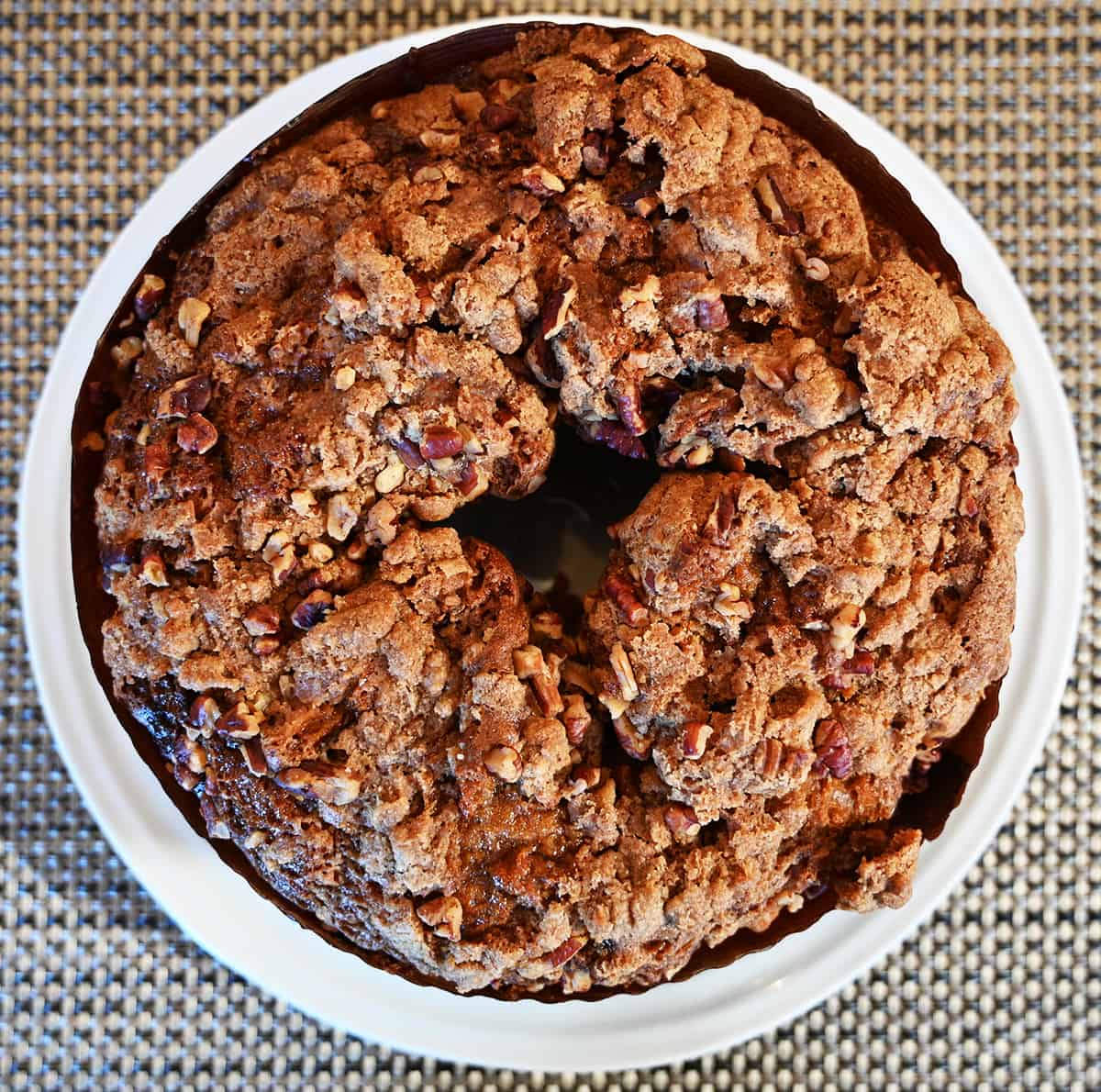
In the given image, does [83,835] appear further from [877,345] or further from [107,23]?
[877,345]

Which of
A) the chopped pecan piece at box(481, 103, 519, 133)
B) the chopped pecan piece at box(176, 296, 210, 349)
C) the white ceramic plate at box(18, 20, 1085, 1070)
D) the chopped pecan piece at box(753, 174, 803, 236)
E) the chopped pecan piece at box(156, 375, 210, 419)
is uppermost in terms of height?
the chopped pecan piece at box(481, 103, 519, 133)

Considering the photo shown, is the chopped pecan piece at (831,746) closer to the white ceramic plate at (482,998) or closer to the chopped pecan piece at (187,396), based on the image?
the white ceramic plate at (482,998)

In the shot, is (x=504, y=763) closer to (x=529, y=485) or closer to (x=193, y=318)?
(x=529, y=485)

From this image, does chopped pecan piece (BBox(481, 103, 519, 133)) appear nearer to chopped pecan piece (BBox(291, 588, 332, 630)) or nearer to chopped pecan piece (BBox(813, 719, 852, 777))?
chopped pecan piece (BBox(291, 588, 332, 630))

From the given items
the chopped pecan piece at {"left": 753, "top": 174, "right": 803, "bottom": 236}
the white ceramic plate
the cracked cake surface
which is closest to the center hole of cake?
the cracked cake surface

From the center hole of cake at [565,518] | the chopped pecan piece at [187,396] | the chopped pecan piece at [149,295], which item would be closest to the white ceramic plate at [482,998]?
the chopped pecan piece at [149,295]

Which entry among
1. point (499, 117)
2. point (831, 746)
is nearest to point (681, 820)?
point (831, 746)
